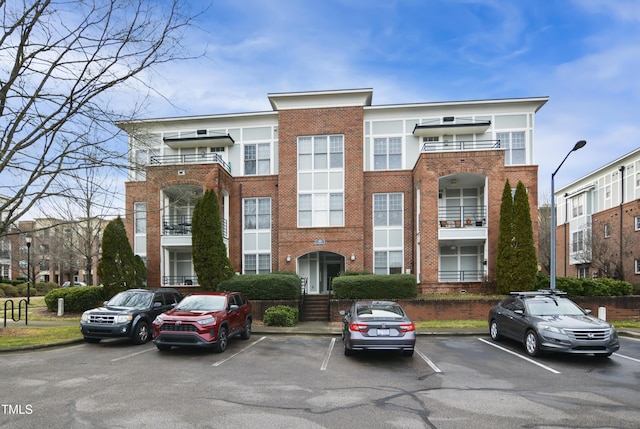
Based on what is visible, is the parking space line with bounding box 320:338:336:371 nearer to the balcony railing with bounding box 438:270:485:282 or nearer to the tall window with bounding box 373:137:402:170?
the balcony railing with bounding box 438:270:485:282

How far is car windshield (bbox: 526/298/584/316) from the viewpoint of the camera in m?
11.1

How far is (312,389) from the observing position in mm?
7449

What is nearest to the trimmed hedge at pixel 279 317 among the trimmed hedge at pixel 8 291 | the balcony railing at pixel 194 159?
the balcony railing at pixel 194 159

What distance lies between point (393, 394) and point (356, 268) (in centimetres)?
1537

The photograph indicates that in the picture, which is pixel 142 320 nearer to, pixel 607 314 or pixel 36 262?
pixel 607 314

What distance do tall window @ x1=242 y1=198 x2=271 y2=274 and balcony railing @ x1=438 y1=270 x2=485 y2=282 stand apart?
10.0 m

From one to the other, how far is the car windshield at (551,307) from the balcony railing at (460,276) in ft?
35.2

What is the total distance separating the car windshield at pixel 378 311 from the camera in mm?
10234

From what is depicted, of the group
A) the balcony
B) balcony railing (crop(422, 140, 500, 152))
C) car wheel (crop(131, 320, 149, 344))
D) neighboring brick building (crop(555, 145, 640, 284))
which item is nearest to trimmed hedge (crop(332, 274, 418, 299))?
car wheel (crop(131, 320, 149, 344))

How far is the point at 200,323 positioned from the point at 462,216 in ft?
53.4

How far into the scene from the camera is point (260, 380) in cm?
810

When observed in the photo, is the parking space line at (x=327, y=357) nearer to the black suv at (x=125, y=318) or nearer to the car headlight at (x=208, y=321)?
the car headlight at (x=208, y=321)

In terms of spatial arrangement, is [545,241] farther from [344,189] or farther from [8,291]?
[8,291]

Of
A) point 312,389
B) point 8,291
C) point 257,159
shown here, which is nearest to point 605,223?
point 257,159
